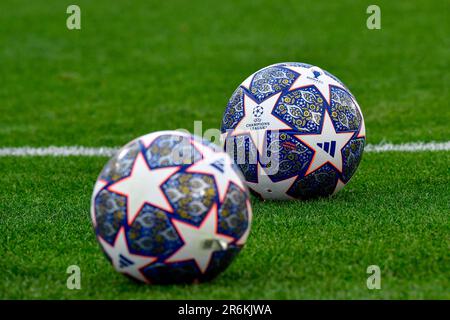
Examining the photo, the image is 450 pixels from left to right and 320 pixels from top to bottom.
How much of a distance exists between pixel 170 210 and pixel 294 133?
239 centimetres

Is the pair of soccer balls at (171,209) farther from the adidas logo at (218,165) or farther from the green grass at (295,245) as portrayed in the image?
the green grass at (295,245)

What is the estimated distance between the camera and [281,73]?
26.3ft

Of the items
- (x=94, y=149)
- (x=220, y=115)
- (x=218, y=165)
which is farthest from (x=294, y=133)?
(x=220, y=115)

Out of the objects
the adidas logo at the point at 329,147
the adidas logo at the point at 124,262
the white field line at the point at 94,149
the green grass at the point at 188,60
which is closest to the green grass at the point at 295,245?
the adidas logo at the point at 124,262

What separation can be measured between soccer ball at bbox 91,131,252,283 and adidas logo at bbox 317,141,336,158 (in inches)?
81.7

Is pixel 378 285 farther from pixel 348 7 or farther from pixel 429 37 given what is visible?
pixel 348 7

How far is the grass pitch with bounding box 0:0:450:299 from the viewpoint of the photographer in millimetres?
6133

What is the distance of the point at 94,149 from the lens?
11.4 metres

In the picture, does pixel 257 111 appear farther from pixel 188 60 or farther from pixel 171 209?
pixel 188 60

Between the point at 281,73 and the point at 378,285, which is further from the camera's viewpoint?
the point at 281,73

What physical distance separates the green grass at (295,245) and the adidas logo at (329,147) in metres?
0.45

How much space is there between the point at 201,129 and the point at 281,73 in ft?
13.7
